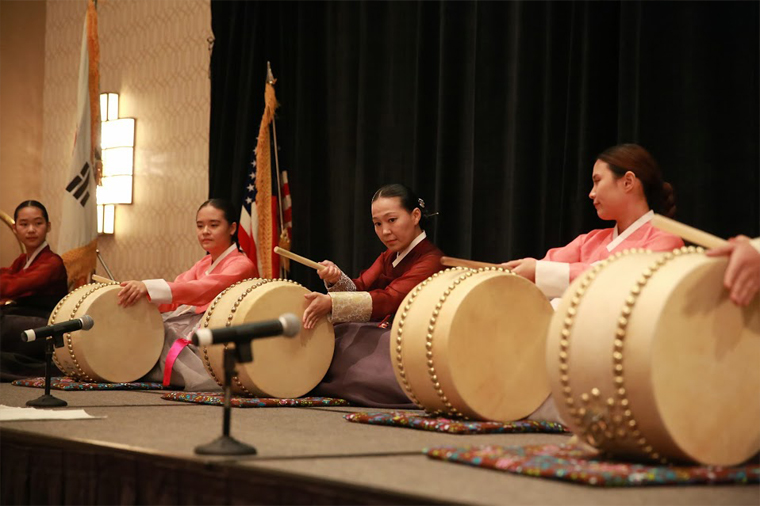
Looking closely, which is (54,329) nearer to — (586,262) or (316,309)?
(316,309)

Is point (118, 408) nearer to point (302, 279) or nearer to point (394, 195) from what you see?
point (394, 195)

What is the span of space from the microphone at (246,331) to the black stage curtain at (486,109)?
216 cm

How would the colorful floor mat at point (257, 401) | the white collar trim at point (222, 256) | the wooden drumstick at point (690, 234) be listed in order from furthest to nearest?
the white collar trim at point (222, 256), the colorful floor mat at point (257, 401), the wooden drumstick at point (690, 234)

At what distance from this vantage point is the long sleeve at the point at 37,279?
527 cm

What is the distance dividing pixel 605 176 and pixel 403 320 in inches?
33.8

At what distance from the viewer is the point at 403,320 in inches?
126

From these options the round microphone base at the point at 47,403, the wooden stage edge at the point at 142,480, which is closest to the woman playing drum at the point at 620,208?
the wooden stage edge at the point at 142,480

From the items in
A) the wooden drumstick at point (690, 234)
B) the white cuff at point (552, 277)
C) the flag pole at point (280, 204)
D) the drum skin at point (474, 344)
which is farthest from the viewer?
the flag pole at point (280, 204)

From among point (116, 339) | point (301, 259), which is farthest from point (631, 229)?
point (116, 339)

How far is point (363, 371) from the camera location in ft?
12.6

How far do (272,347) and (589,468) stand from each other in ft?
6.64

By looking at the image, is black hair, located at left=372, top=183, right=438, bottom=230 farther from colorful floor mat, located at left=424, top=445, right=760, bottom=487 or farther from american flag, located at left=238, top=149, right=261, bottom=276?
colorful floor mat, located at left=424, top=445, right=760, bottom=487

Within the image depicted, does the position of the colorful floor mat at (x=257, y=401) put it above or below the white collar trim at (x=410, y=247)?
below

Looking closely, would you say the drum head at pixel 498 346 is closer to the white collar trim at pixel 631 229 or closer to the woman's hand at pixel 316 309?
the white collar trim at pixel 631 229
